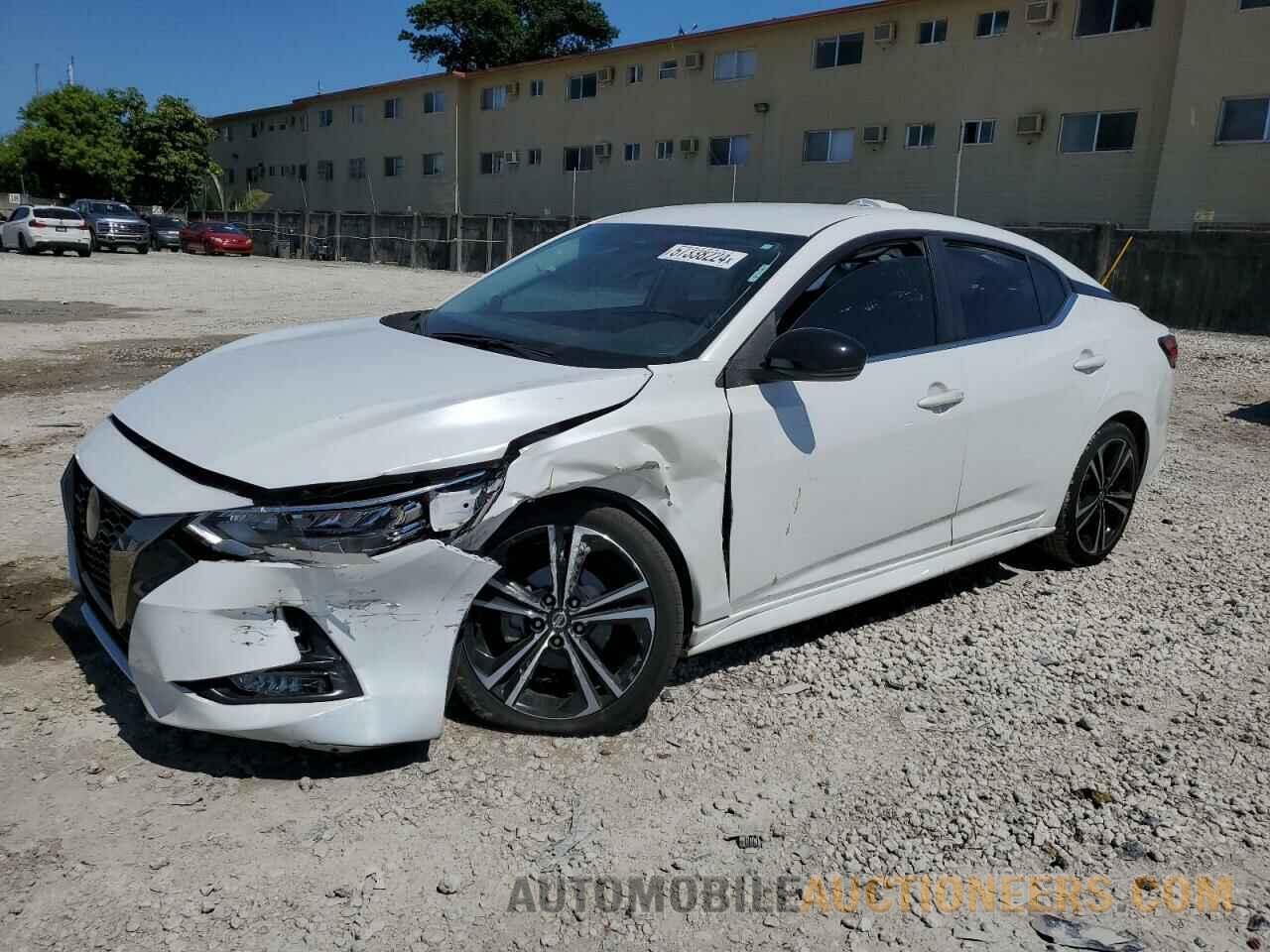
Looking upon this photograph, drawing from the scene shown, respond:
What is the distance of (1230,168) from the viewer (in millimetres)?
24625

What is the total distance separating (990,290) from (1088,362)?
656 mm

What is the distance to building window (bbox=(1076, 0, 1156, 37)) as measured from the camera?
2555cm

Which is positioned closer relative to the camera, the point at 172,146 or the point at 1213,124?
the point at 1213,124

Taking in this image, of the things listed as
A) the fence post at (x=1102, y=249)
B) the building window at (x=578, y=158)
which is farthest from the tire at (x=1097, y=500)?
the building window at (x=578, y=158)

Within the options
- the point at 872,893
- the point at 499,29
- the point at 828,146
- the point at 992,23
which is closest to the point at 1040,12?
the point at 992,23

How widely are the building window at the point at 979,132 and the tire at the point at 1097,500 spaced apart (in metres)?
26.2

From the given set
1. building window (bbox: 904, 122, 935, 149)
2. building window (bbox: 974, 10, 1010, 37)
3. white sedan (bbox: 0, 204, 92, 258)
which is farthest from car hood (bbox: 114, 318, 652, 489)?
white sedan (bbox: 0, 204, 92, 258)

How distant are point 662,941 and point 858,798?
0.85 m

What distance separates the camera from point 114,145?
2532 inches

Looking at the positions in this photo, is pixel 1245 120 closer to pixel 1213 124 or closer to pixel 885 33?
pixel 1213 124

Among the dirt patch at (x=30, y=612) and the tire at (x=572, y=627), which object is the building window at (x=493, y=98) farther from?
the tire at (x=572, y=627)

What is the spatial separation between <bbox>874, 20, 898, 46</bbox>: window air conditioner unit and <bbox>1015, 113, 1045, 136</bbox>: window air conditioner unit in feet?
15.9

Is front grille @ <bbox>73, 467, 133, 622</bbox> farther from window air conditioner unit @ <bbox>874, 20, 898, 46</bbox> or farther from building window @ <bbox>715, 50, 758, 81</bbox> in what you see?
building window @ <bbox>715, 50, 758, 81</bbox>

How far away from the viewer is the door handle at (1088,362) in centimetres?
464
